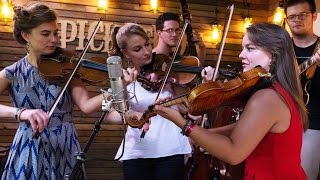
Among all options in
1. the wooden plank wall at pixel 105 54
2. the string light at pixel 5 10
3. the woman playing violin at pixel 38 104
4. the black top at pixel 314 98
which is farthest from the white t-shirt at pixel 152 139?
the string light at pixel 5 10

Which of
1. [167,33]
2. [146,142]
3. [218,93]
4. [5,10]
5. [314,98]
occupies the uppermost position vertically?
[5,10]

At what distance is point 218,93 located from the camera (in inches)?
62.1

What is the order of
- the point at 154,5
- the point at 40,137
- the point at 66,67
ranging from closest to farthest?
the point at 40,137 < the point at 66,67 < the point at 154,5

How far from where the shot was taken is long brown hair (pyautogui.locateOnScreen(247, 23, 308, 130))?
1680mm

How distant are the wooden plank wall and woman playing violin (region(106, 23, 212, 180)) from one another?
2308 millimetres

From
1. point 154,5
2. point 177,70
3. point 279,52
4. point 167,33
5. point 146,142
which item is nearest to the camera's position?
point 279,52

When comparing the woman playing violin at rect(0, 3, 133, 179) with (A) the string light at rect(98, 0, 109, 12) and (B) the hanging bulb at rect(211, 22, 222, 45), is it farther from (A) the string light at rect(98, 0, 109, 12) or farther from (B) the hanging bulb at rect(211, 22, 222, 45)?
(B) the hanging bulb at rect(211, 22, 222, 45)

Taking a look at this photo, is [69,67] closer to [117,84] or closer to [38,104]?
[38,104]

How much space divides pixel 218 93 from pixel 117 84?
370 mm

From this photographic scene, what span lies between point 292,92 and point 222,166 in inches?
57.8

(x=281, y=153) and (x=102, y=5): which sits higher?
(x=102, y=5)

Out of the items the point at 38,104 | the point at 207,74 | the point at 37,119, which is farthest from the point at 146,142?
the point at 37,119

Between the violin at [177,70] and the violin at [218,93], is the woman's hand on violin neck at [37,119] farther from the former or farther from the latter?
the violin at [177,70]

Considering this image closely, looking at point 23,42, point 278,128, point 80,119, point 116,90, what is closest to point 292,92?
point 278,128
